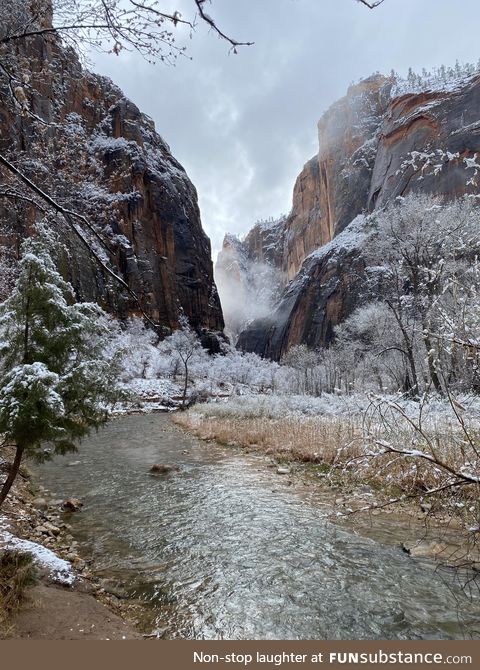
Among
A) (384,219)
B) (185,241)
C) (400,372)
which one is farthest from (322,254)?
(384,219)

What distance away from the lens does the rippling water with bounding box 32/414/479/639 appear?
145 inches

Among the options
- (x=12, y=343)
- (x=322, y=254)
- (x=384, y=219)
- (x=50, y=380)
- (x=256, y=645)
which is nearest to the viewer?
(x=256, y=645)

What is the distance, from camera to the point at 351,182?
10219cm

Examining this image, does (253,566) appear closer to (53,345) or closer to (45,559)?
(45,559)

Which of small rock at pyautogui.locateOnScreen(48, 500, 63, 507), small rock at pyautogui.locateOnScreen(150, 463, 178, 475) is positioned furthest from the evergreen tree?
small rock at pyautogui.locateOnScreen(150, 463, 178, 475)

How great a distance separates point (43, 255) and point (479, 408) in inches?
272

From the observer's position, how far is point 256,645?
10.7 ft

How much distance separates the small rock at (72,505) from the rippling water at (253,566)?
0.18 meters

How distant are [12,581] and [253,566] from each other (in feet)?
9.58

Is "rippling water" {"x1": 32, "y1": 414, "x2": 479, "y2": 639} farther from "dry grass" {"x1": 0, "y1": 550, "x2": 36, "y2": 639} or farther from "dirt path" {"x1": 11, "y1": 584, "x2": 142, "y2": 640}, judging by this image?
"dry grass" {"x1": 0, "y1": 550, "x2": 36, "y2": 639}

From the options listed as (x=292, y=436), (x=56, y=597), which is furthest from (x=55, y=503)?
(x=292, y=436)

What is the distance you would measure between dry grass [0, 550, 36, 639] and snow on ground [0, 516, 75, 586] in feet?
1.18

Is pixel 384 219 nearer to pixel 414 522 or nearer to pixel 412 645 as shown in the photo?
pixel 414 522

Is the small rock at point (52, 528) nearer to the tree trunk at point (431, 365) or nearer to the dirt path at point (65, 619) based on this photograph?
the dirt path at point (65, 619)
